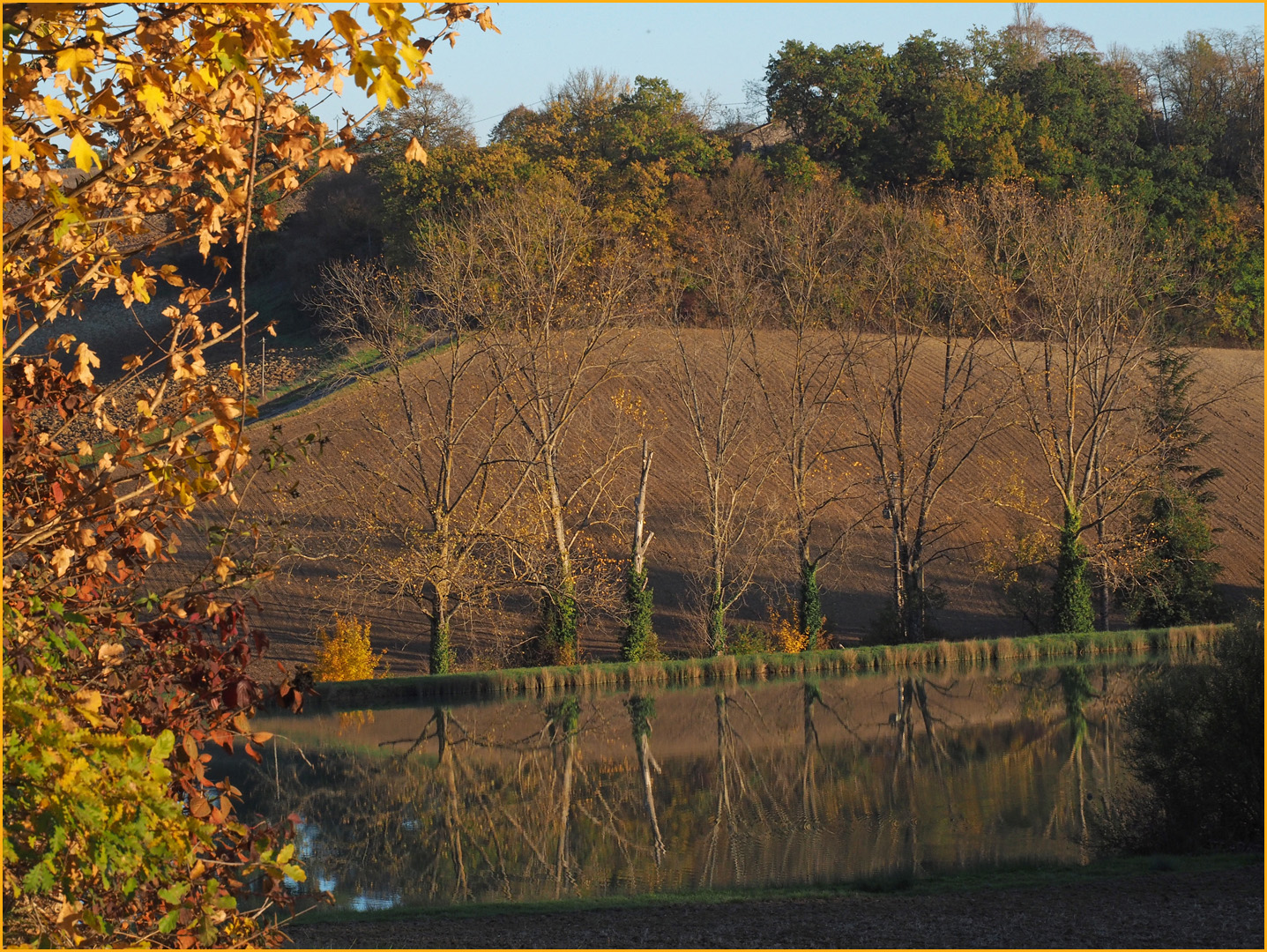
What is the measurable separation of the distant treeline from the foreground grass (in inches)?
1526

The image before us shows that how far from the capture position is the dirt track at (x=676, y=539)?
1259 inches

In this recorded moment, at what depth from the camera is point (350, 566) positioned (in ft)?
114

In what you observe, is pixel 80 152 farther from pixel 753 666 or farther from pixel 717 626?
pixel 717 626

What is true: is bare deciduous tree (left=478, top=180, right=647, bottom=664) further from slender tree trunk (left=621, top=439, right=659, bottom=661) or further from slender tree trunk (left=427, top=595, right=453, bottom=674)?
slender tree trunk (left=427, top=595, right=453, bottom=674)

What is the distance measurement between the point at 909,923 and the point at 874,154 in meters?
51.5

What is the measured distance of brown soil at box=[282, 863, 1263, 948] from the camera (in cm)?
821

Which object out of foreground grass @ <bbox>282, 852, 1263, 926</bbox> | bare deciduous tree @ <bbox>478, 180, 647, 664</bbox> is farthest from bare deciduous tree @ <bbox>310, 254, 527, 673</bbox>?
foreground grass @ <bbox>282, 852, 1263, 926</bbox>

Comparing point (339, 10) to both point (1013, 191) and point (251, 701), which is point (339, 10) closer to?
point (251, 701)

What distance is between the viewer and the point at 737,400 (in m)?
43.7

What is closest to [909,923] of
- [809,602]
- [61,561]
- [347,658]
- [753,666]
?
[61,561]

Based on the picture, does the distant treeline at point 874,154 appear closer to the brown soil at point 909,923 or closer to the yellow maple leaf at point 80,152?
the brown soil at point 909,923

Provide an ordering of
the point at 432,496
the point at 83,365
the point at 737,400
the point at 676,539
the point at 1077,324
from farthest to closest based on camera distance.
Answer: the point at 737,400 → the point at 676,539 → the point at 1077,324 → the point at 432,496 → the point at 83,365

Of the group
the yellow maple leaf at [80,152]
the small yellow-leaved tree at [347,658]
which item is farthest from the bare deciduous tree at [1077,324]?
the yellow maple leaf at [80,152]

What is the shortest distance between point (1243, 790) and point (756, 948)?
5818 mm
